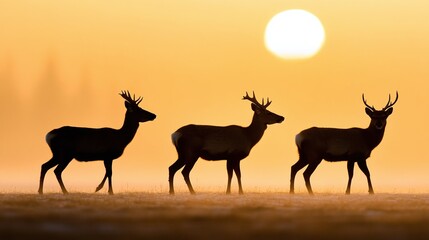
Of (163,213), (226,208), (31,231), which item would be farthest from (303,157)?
(31,231)

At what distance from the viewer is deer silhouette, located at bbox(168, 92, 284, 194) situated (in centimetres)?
2786

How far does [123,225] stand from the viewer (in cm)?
1426

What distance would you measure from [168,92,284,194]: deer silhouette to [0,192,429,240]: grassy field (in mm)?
7591

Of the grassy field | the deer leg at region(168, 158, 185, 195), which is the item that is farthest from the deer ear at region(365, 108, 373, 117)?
the grassy field

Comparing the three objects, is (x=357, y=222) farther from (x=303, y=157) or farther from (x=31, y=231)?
(x=303, y=157)

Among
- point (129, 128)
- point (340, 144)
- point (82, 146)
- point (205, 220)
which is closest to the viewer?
point (205, 220)

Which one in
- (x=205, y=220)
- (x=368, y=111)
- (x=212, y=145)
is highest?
(x=368, y=111)

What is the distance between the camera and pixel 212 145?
28.1 metres

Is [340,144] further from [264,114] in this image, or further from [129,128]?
[129,128]

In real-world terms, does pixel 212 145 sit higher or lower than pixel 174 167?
higher

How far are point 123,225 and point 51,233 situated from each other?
1.65 meters

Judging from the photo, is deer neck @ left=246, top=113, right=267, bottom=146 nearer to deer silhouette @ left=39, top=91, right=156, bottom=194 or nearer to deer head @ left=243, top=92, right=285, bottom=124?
deer head @ left=243, top=92, right=285, bottom=124

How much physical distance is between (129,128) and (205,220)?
1332cm

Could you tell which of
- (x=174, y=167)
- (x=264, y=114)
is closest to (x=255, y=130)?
(x=264, y=114)
